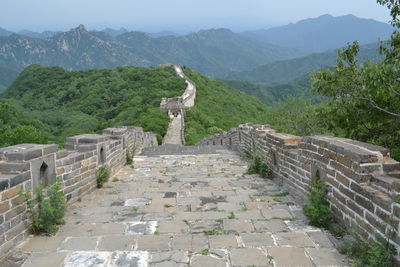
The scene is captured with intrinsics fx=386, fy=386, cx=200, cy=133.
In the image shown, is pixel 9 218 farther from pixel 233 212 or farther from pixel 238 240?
pixel 233 212

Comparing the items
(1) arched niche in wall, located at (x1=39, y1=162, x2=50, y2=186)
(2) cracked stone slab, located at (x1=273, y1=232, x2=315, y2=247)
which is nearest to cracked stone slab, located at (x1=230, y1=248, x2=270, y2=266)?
(2) cracked stone slab, located at (x1=273, y1=232, x2=315, y2=247)

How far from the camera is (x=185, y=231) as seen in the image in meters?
4.11

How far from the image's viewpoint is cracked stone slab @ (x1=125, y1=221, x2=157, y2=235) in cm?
407

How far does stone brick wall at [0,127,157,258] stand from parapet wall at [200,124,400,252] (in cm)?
306

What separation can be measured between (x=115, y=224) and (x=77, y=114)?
1635 inches

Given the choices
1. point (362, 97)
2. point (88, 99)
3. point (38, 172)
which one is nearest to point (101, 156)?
point (38, 172)

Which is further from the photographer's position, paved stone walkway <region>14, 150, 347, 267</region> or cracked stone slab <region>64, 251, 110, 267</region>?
paved stone walkway <region>14, 150, 347, 267</region>

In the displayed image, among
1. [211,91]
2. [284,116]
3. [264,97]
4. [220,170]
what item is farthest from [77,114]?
[264,97]

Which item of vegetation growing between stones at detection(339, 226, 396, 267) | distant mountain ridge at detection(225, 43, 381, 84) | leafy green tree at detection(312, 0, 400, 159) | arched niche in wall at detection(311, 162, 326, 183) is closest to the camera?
vegetation growing between stones at detection(339, 226, 396, 267)

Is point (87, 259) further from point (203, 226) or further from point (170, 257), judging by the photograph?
point (203, 226)

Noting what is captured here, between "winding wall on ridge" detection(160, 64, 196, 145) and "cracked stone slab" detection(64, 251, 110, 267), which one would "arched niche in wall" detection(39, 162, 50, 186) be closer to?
"cracked stone slab" detection(64, 251, 110, 267)

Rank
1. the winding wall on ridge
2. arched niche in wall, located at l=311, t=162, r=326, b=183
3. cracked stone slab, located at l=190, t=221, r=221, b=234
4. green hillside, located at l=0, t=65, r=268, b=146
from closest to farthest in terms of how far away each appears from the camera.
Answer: cracked stone slab, located at l=190, t=221, r=221, b=234, arched niche in wall, located at l=311, t=162, r=326, b=183, the winding wall on ridge, green hillside, located at l=0, t=65, r=268, b=146

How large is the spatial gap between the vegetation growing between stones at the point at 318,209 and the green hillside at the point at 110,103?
17.6 meters

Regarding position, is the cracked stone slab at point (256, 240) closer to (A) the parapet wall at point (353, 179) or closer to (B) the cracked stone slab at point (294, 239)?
(B) the cracked stone slab at point (294, 239)
